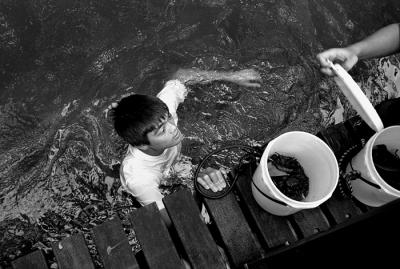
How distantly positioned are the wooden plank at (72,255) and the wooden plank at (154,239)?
0.39 m

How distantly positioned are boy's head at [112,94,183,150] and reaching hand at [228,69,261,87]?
1.46 metres

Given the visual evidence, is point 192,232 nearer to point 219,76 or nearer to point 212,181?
point 212,181

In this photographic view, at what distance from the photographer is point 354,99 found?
2.04 meters

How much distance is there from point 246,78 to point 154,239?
2.08 m

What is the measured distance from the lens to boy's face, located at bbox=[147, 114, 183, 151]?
2.46m

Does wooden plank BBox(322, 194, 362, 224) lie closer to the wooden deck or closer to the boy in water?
the wooden deck

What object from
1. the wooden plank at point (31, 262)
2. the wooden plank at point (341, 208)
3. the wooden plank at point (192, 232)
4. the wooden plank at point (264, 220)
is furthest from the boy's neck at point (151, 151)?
the wooden plank at point (341, 208)

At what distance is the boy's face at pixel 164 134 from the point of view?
246 cm

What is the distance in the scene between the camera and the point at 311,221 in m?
2.46

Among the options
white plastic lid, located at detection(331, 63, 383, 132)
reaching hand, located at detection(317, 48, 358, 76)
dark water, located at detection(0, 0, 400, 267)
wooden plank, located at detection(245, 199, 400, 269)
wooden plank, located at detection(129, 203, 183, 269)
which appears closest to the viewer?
wooden plank, located at detection(245, 199, 400, 269)

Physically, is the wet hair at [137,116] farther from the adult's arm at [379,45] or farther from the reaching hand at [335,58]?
the adult's arm at [379,45]

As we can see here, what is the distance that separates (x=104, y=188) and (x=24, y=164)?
3.04ft

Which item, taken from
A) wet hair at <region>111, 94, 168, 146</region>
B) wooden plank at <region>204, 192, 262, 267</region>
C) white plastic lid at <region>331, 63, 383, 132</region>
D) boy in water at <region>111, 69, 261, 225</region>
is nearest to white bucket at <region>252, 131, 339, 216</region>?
wooden plank at <region>204, 192, 262, 267</region>

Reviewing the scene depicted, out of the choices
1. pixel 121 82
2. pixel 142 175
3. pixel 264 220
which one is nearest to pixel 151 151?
pixel 142 175
